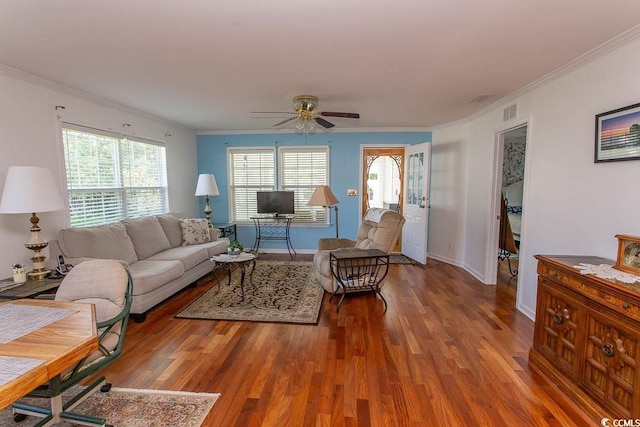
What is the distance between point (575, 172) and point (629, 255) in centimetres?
103

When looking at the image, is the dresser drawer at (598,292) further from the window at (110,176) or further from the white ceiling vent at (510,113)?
the window at (110,176)

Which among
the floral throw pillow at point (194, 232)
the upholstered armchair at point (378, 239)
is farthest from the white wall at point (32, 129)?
the upholstered armchair at point (378, 239)

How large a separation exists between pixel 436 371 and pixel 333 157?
A: 443 centimetres

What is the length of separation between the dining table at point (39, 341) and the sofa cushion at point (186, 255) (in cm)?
223

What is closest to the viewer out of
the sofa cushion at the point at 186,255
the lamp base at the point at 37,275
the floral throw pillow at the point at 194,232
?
the lamp base at the point at 37,275

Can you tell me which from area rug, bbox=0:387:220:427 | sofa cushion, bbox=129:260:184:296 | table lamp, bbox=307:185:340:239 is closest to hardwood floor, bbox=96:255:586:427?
area rug, bbox=0:387:220:427

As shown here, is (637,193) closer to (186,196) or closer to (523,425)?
(523,425)

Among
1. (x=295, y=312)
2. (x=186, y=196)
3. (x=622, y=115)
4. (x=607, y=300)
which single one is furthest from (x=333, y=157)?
(x=607, y=300)

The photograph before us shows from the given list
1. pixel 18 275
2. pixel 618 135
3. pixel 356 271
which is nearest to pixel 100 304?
pixel 18 275

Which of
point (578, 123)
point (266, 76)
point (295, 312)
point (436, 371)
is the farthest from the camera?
point (295, 312)

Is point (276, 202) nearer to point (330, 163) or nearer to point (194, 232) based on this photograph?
point (330, 163)

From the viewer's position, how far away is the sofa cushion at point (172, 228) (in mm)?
4668

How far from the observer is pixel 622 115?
2.25 m

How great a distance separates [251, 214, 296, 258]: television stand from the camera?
6.08 meters
